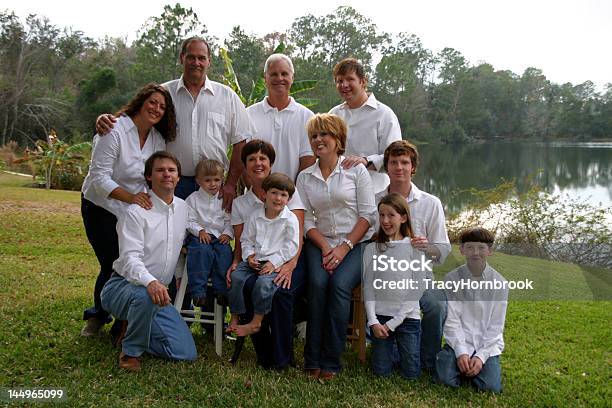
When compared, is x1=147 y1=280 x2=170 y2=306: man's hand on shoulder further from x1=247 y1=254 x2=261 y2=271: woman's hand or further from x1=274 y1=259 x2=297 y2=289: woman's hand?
x1=274 y1=259 x2=297 y2=289: woman's hand

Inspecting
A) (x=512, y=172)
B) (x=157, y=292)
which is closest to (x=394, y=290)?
(x=157, y=292)

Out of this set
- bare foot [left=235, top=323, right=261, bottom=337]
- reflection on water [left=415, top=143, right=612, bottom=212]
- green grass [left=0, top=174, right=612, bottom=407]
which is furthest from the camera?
reflection on water [left=415, top=143, right=612, bottom=212]

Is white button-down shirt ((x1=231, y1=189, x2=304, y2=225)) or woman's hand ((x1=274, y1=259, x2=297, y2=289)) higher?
white button-down shirt ((x1=231, y1=189, x2=304, y2=225))

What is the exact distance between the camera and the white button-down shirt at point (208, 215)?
3.87m

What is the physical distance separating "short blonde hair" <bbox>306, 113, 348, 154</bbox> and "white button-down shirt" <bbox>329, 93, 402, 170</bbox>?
364 mm

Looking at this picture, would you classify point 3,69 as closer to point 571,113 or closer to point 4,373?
point 4,373

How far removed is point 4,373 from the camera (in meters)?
3.45

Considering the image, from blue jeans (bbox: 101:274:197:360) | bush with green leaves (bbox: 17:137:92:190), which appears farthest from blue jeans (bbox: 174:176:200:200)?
bush with green leaves (bbox: 17:137:92:190)

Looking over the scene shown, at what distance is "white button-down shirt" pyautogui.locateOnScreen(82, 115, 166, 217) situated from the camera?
371cm

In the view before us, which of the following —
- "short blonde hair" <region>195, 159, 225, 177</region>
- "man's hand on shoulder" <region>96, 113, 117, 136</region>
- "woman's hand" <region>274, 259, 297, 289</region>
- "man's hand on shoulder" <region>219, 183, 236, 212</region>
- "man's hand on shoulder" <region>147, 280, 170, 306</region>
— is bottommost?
"man's hand on shoulder" <region>147, 280, 170, 306</region>

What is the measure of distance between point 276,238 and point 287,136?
0.85 m

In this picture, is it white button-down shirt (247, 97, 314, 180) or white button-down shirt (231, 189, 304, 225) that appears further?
white button-down shirt (247, 97, 314, 180)

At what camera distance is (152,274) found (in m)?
3.67

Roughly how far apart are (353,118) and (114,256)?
1992 mm
